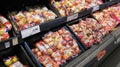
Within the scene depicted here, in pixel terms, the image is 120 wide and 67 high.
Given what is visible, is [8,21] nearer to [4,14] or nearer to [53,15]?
[4,14]

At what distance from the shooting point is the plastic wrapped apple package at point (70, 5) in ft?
7.61

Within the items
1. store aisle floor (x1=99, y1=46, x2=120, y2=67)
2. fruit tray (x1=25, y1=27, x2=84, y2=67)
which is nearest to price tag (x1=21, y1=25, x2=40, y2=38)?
fruit tray (x1=25, y1=27, x2=84, y2=67)

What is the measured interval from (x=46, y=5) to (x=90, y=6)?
0.73m

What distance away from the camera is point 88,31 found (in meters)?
2.49

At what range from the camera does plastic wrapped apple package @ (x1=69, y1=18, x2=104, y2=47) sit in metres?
2.34

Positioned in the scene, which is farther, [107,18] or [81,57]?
[107,18]

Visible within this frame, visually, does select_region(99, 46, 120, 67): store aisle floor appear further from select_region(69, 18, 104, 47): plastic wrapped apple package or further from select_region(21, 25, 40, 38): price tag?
select_region(21, 25, 40, 38): price tag

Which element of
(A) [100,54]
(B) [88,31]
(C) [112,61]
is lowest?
(C) [112,61]

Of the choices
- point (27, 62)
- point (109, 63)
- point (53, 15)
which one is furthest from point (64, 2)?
point (109, 63)

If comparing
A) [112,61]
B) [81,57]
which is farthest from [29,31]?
[112,61]

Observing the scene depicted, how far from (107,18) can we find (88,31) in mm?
802

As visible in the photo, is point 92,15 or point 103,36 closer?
point 103,36

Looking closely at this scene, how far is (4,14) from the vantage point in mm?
1896

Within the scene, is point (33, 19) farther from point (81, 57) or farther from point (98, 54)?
point (98, 54)
